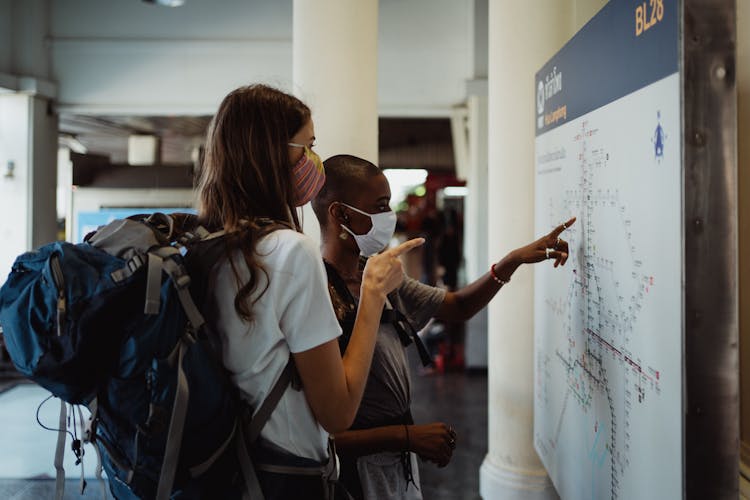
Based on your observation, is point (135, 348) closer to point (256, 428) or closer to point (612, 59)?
point (256, 428)

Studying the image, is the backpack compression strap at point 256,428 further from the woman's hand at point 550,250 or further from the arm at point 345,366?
the woman's hand at point 550,250

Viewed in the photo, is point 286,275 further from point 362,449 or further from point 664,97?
point 664,97

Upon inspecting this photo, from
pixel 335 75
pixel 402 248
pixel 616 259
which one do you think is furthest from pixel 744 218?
pixel 335 75

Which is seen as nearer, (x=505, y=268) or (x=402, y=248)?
(x=402, y=248)

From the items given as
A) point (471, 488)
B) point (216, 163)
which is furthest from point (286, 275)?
point (471, 488)

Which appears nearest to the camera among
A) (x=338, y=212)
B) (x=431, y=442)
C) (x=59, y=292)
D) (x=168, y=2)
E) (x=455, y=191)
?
(x=59, y=292)

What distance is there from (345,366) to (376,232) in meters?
0.60

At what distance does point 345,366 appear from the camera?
4.52ft

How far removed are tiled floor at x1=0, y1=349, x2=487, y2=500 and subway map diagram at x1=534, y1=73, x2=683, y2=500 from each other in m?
2.14

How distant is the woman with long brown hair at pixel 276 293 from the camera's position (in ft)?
4.16

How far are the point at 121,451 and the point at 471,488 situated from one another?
314 centimetres

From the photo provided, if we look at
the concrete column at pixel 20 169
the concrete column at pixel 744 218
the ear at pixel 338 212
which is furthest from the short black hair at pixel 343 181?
the concrete column at pixel 20 169

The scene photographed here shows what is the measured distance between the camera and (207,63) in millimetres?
6719

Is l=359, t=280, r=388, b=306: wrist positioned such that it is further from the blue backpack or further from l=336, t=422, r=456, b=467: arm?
l=336, t=422, r=456, b=467: arm
